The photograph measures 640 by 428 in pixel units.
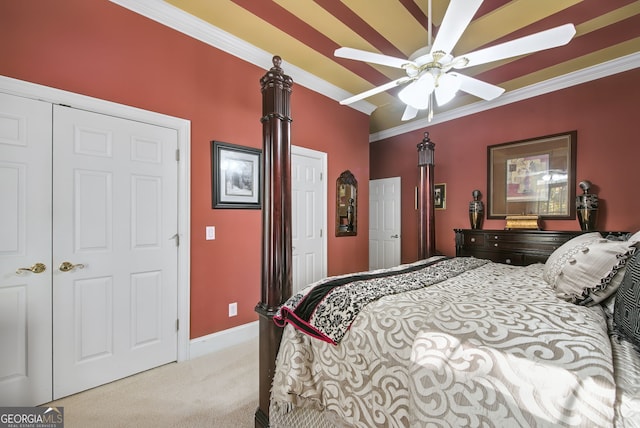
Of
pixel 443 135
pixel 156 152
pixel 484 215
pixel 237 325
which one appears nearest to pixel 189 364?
pixel 237 325

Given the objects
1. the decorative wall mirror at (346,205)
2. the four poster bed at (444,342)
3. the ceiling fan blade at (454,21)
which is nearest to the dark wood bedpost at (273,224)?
the four poster bed at (444,342)

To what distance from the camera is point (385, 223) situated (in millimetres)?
5047

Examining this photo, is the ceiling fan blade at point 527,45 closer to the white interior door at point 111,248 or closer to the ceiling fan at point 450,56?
the ceiling fan at point 450,56

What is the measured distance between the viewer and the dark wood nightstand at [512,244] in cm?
294

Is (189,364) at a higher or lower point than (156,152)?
lower

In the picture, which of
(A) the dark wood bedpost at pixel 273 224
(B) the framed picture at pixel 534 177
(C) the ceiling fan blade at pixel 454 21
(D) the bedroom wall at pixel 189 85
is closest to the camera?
(C) the ceiling fan blade at pixel 454 21

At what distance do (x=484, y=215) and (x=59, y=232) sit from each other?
4506 mm

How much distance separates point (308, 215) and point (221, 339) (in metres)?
1.62

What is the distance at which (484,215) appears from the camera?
380 centimetres

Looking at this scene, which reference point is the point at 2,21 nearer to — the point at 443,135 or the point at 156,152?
the point at 156,152

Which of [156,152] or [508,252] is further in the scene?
[508,252]

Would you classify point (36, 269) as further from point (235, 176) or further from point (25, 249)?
point (235, 176)

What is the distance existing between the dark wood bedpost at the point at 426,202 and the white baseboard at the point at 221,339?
2.01m

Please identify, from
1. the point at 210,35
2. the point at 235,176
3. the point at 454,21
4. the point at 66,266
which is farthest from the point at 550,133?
the point at 66,266
